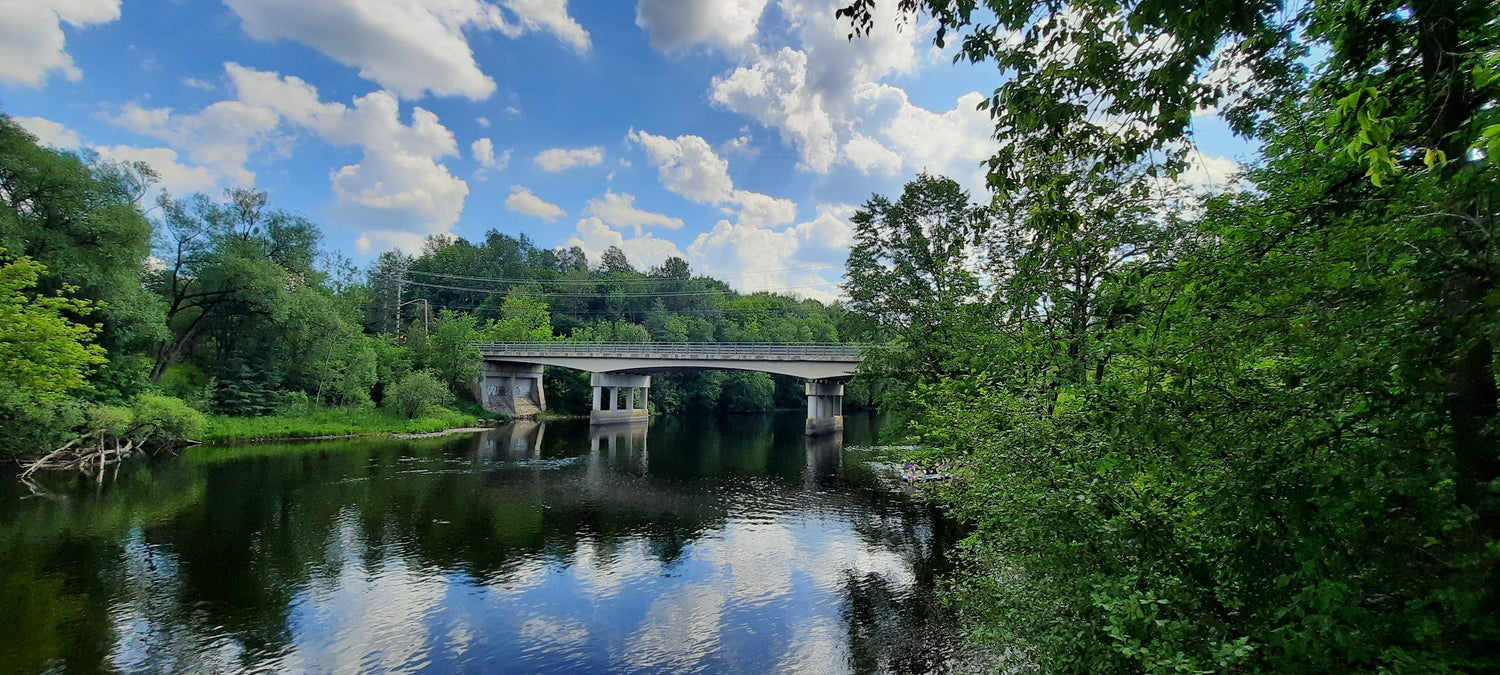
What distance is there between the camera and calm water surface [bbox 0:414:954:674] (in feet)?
34.1

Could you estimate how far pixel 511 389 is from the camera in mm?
61781

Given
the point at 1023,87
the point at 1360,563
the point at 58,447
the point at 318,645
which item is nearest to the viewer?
the point at 1360,563

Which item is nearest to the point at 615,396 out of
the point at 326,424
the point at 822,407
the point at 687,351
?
the point at 687,351

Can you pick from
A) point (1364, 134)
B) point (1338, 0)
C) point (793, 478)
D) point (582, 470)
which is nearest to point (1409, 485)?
point (1364, 134)

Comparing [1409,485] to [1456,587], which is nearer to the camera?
[1456,587]

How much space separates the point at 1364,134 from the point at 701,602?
1245 cm

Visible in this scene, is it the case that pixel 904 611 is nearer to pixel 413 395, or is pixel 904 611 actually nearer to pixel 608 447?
pixel 608 447

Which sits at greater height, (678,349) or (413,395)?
(678,349)

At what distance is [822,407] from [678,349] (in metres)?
13.7

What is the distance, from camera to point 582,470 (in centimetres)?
3038

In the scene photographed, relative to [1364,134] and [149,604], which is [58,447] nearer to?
[149,604]

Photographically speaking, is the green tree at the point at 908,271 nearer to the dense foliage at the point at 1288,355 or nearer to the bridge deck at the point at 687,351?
the dense foliage at the point at 1288,355

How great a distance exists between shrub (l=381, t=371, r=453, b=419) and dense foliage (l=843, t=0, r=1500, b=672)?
46988 mm

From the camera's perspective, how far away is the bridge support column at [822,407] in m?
52.1
